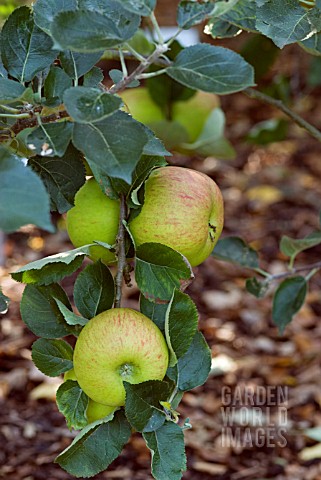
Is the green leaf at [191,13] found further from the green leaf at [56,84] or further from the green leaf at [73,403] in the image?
the green leaf at [73,403]

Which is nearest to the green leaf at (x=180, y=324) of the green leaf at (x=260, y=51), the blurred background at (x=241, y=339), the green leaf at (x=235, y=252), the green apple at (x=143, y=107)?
the green leaf at (x=235, y=252)

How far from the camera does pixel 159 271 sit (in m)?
0.78

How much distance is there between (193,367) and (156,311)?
0.08 metres

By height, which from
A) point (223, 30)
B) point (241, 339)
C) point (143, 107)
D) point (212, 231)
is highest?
point (223, 30)

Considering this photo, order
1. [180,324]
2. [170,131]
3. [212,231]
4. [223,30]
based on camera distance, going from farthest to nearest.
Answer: [170,131]
[223,30]
[212,231]
[180,324]

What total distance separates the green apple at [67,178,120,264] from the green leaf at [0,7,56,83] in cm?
14

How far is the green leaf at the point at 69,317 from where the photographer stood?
0.78 meters

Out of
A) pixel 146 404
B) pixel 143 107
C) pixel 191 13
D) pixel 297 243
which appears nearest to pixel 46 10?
pixel 191 13

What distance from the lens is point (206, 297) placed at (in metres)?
2.04

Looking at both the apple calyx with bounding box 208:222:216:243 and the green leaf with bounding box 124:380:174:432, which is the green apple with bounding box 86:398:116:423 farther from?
the apple calyx with bounding box 208:222:216:243

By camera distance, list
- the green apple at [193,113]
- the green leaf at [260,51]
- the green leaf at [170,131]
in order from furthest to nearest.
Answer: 1. the green leaf at [260,51]
2. the green apple at [193,113]
3. the green leaf at [170,131]

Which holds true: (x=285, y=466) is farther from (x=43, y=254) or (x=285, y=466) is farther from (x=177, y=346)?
(x=43, y=254)

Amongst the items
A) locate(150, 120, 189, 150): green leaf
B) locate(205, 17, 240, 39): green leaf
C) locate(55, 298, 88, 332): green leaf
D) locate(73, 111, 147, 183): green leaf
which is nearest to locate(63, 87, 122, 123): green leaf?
locate(73, 111, 147, 183): green leaf

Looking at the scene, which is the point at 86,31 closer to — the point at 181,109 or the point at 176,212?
the point at 176,212
